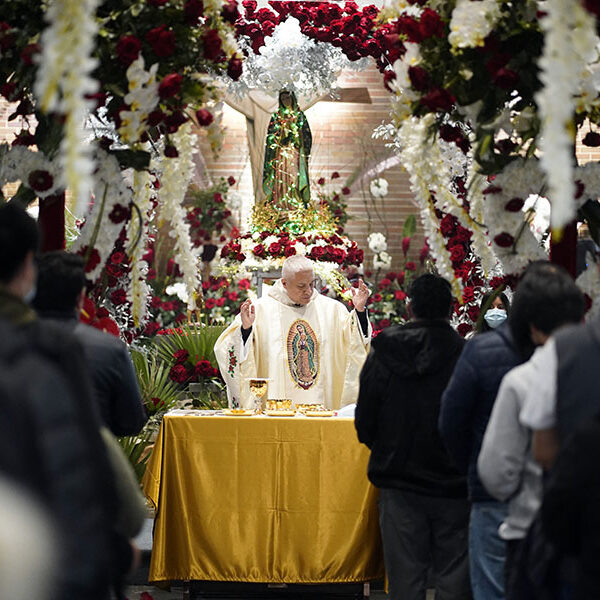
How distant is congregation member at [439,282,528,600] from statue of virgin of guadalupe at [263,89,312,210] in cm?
516

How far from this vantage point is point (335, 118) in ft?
39.7

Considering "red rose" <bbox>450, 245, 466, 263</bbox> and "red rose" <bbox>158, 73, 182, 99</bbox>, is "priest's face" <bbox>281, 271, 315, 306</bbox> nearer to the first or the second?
"red rose" <bbox>450, 245, 466, 263</bbox>

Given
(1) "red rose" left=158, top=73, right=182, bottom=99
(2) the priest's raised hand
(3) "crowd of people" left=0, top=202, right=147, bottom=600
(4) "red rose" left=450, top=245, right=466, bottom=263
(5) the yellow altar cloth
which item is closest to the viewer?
(3) "crowd of people" left=0, top=202, right=147, bottom=600

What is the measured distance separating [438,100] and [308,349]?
3074 millimetres

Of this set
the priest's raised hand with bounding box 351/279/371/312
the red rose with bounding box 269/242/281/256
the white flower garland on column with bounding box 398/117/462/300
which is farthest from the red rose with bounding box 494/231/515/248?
the red rose with bounding box 269/242/281/256

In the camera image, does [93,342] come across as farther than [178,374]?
No

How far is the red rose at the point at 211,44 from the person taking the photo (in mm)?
3963

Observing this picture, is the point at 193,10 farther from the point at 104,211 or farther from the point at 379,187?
the point at 379,187

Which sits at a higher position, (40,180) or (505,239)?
(40,180)

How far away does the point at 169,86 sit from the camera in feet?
12.3

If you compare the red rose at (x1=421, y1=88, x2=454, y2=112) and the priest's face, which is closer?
the red rose at (x1=421, y1=88, x2=454, y2=112)

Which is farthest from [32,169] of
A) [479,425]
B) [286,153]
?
[286,153]

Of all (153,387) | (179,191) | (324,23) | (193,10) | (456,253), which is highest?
(324,23)

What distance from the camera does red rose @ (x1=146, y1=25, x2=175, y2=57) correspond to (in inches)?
148
